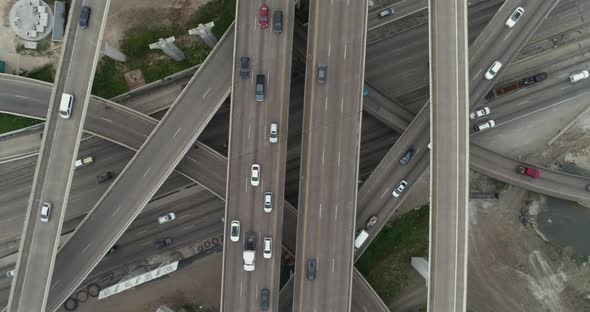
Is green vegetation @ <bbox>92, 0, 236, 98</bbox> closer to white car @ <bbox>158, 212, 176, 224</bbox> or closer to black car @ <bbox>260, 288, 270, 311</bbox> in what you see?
white car @ <bbox>158, 212, 176, 224</bbox>

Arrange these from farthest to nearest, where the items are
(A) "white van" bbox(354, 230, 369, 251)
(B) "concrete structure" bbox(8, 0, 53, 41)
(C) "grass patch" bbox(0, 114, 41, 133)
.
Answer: (C) "grass patch" bbox(0, 114, 41, 133)
(B) "concrete structure" bbox(8, 0, 53, 41)
(A) "white van" bbox(354, 230, 369, 251)

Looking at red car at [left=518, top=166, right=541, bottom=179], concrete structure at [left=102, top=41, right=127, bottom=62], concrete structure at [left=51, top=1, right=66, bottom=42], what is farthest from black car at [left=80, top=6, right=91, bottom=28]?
red car at [left=518, top=166, right=541, bottom=179]

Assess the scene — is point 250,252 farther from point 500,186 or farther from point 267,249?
point 500,186

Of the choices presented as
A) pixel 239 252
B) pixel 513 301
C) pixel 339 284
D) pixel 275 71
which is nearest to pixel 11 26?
pixel 275 71

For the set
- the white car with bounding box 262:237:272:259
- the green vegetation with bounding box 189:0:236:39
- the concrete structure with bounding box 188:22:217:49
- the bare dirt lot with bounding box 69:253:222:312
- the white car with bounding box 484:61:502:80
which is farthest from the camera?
the bare dirt lot with bounding box 69:253:222:312

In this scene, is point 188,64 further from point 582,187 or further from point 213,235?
point 582,187

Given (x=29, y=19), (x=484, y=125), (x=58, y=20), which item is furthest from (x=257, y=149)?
(x=29, y=19)
